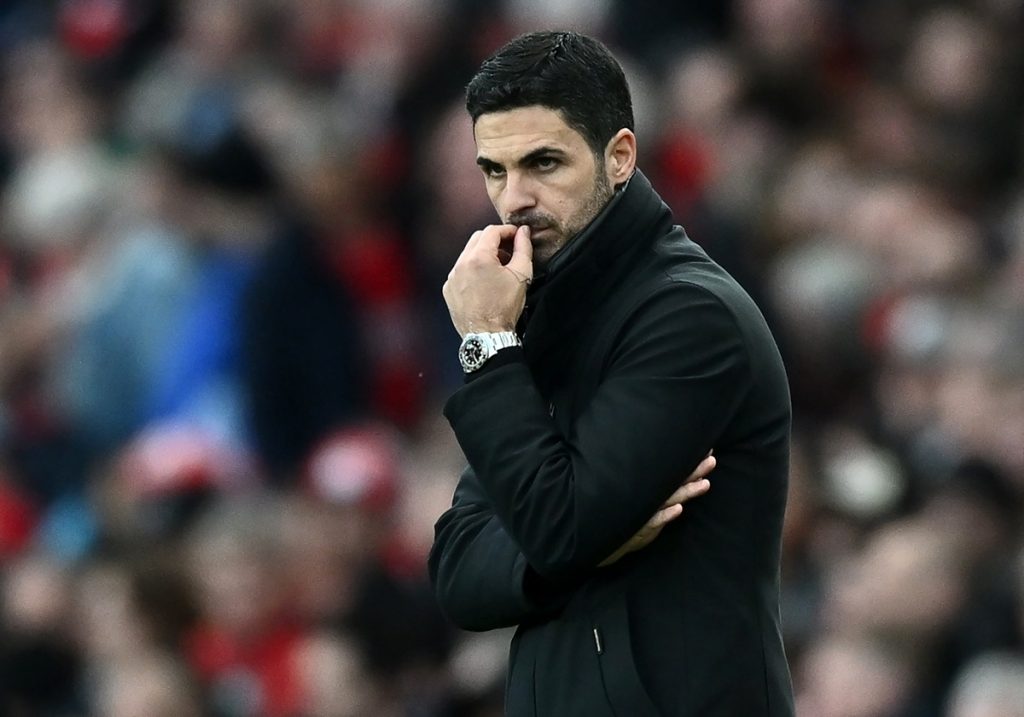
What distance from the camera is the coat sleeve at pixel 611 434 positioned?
2.85 meters

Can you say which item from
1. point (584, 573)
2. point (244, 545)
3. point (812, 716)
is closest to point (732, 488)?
point (584, 573)

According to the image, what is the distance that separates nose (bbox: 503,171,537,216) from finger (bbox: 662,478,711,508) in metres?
0.46

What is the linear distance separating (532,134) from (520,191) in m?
0.08

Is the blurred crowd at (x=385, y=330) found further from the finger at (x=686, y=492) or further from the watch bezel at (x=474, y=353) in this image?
the watch bezel at (x=474, y=353)

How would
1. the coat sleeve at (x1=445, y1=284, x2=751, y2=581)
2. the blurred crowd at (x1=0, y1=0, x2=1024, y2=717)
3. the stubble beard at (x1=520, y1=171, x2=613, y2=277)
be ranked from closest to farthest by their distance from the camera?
the coat sleeve at (x1=445, y1=284, x2=751, y2=581)
the stubble beard at (x1=520, y1=171, x2=613, y2=277)
the blurred crowd at (x1=0, y1=0, x2=1024, y2=717)

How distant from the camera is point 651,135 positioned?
7641 millimetres

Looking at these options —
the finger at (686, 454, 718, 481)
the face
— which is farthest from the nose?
the finger at (686, 454, 718, 481)

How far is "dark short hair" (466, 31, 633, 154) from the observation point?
3041mm

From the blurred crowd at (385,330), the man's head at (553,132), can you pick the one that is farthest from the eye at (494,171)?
the blurred crowd at (385,330)

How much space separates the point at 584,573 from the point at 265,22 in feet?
20.7

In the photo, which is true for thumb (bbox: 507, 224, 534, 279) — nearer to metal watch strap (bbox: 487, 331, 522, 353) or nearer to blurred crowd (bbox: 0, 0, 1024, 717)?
metal watch strap (bbox: 487, 331, 522, 353)

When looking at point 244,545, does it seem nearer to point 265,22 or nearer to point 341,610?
point 341,610

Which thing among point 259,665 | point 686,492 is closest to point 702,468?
point 686,492

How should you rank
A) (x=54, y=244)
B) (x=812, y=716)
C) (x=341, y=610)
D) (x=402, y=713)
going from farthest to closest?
1. (x=54, y=244)
2. (x=341, y=610)
3. (x=402, y=713)
4. (x=812, y=716)
